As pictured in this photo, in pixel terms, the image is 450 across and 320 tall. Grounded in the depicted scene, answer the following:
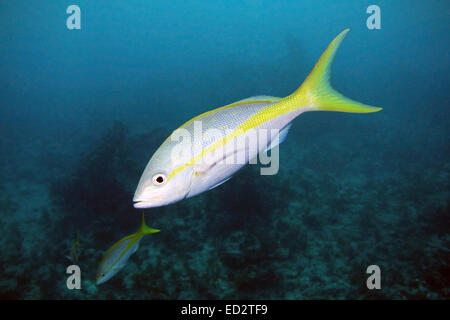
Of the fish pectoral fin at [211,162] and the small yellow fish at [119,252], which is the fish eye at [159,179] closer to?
the fish pectoral fin at [211,162]

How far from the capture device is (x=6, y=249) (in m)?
5.33

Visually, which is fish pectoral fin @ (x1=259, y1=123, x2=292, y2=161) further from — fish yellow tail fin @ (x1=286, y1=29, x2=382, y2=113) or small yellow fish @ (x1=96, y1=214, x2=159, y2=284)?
small yellow fish @ (x1=96, y1=214, x2=159, y2=284)

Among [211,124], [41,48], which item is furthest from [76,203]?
[41,48]

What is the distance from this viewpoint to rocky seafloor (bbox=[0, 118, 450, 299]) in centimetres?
402

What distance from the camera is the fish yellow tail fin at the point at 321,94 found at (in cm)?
128

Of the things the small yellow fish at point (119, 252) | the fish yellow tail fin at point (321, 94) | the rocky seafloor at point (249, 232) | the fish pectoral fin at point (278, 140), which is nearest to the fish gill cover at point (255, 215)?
the rocky seafloor at point (249, 232)

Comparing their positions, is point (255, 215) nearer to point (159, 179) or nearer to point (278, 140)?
point (278, 140)

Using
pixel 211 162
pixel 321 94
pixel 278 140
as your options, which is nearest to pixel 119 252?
pixel 211 162

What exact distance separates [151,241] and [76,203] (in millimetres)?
3308

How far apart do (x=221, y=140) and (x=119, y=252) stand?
2262 millimetres

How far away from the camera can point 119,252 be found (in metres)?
2.58

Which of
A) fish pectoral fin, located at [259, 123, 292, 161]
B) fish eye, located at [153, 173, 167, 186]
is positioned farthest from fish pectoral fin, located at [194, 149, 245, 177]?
fish pectoral fin, located at [259, 123, 292, 161]

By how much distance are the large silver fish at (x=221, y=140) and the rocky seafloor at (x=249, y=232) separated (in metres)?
3.63
